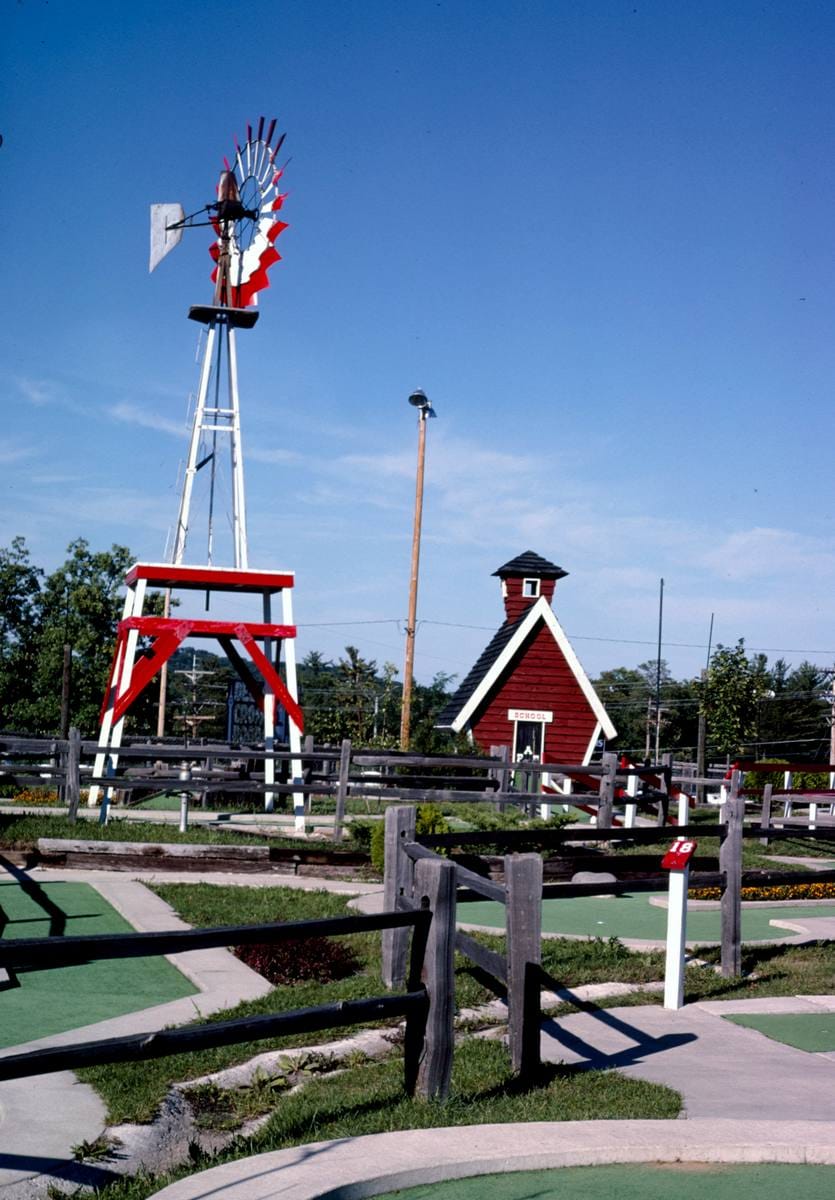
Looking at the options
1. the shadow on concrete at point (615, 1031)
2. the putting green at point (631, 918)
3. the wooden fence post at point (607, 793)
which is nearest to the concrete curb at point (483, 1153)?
the shadow on concrete at point (615, 1031)

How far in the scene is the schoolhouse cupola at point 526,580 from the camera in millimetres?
36625

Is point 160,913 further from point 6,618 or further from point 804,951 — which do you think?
point 6,618

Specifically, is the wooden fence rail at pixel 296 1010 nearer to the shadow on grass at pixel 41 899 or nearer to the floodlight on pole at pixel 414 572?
the shadow on grass at pixel 41 899

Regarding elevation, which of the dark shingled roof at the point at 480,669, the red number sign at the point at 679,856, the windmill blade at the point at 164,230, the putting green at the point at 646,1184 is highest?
the windmill blade at the point at 164,230

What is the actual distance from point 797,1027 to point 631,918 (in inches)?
187

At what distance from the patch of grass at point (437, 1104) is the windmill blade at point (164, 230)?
2051 centimetres

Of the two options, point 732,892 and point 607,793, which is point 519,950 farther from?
point 607,793

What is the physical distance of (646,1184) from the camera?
15.0 ft

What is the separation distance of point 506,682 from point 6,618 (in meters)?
36.7

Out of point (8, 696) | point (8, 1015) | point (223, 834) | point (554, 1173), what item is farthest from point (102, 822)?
point (8, 696)

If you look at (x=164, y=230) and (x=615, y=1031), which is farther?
(x=164, y=230)

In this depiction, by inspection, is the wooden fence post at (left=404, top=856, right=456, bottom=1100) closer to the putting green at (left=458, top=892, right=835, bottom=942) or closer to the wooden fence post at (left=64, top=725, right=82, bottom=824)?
the putting green at (left=458, top=892, right=835, bottom=942)

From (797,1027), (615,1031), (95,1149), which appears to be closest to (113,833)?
(615,1031)

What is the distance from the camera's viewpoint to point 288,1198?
4.05m
